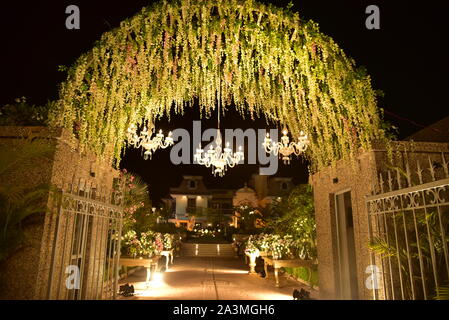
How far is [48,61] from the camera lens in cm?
474

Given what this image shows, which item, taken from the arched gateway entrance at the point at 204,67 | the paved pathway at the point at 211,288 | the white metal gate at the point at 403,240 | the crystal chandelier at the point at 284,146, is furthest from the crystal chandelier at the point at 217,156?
the white metal gate at the point at 403,240

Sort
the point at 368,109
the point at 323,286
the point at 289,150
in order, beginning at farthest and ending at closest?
the point at 289,150, the point at 323,286, the point at 368,109

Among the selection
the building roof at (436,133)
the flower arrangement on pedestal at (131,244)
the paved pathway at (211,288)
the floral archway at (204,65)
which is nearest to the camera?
the floral archway at (204,65)

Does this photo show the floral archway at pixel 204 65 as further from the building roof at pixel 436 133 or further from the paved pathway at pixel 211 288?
the paved pathway at pixel 211 288

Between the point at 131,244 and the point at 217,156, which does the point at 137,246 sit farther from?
the point at 217,156

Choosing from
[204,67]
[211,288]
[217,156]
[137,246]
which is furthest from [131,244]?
Answer: [204,67]

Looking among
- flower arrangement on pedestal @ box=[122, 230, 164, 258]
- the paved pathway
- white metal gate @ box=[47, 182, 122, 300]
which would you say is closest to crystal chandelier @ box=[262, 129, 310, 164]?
the paved pathway

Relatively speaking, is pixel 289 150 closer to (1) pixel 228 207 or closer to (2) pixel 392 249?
(2) pixel 392 249

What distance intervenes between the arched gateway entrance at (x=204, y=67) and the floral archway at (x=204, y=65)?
0.04 ft

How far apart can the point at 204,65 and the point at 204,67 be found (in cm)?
5

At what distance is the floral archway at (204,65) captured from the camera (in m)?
3.43

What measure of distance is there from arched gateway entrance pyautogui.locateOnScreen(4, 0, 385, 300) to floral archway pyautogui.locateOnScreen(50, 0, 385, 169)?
0.04 ft
